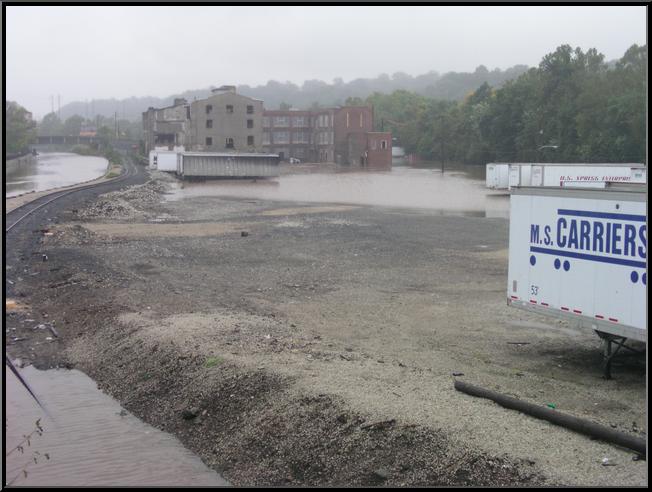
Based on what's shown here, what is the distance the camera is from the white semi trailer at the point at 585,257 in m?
11.7

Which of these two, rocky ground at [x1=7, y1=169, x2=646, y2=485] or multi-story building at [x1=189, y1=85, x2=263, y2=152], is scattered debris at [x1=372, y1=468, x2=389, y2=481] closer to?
rocky ground at [x1=7, y1=169, x2=646, y2=485]

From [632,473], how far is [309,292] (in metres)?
13.5

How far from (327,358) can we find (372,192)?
58528mm

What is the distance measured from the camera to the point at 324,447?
9.10m

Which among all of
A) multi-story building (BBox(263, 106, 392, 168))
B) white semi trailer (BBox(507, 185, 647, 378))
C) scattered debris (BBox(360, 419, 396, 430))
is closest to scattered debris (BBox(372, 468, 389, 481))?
scattered debris (BBox(360, 419, 396, 430))

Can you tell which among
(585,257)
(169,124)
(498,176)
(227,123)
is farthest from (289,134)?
(585,257)

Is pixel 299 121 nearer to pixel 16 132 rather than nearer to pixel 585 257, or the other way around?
pixel 16 132

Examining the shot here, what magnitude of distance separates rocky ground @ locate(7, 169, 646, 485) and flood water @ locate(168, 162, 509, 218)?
26.6m

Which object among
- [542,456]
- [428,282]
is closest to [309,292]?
[428,282]

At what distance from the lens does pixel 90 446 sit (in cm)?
1047

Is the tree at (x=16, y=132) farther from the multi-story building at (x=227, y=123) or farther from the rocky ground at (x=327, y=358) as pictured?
the rocky ground at (x=327, y=358)

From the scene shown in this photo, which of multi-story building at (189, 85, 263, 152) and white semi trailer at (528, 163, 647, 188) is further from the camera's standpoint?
multi-story building at (189, 85, 263, 152)

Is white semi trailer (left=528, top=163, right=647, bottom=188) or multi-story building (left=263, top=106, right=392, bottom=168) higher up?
multi-story building (left=263, top=106, right=392, bottom=168)

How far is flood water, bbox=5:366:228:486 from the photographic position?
31.1 feet
